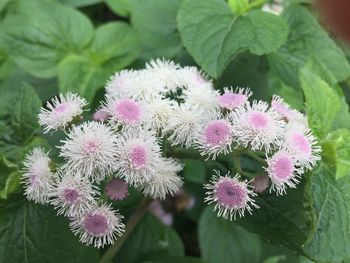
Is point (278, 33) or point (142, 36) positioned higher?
point (278, 33)

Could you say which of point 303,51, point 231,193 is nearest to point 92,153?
point 231,193

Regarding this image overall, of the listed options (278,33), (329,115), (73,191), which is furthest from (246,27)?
(73,191)

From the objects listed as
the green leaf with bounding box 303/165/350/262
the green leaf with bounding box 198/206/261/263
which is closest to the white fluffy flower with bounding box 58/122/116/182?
the green leaf with bounding box 303/165/350/262

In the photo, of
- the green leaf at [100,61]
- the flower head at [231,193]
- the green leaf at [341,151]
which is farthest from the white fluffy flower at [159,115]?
the green leaf at [100,61]

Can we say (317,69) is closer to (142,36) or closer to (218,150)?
(218,150)

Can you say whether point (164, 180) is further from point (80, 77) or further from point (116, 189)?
point (80, 77)

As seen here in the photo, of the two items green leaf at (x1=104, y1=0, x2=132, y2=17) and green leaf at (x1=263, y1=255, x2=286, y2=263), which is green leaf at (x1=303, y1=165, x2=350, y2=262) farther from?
green leaf at (x1=104, y1=0, x2=132, y2=17)
